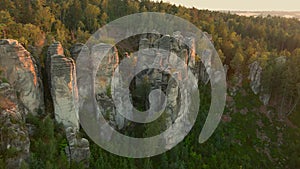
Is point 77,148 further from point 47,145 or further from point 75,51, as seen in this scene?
point 75,51

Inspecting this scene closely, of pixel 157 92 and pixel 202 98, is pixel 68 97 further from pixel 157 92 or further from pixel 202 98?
pixel 202 98

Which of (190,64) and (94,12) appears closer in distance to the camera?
(190,64)

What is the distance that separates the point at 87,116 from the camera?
30.3m

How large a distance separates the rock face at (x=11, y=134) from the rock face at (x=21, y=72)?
202 cm

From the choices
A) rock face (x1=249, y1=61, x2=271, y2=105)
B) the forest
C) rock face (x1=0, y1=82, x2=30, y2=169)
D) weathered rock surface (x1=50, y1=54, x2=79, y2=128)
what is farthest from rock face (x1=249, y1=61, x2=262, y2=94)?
rock face (x1=0, y1=82, x2=30, y2=169)

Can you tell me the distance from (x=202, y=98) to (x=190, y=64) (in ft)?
17.5

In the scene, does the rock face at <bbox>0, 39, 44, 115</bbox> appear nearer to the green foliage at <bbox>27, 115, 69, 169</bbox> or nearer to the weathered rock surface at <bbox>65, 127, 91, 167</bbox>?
the green foliage at <bbox>27, 115, 69, 169</bbox>

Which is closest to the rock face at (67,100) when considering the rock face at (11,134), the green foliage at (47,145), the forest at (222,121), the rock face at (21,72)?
the forest at (222,121)

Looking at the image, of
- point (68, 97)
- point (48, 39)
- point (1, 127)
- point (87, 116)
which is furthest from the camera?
point (48, 39)

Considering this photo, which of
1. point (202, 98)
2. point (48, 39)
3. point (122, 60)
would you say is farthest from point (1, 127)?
point (202, 98)

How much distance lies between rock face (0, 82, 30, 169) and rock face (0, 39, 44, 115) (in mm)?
2023

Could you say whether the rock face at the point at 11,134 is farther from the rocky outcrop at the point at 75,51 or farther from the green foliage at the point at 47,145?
the rocky outcrop at the point at 75,51

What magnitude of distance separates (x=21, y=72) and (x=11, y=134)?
5968 mm

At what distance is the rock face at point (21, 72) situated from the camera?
2512 centimetres
